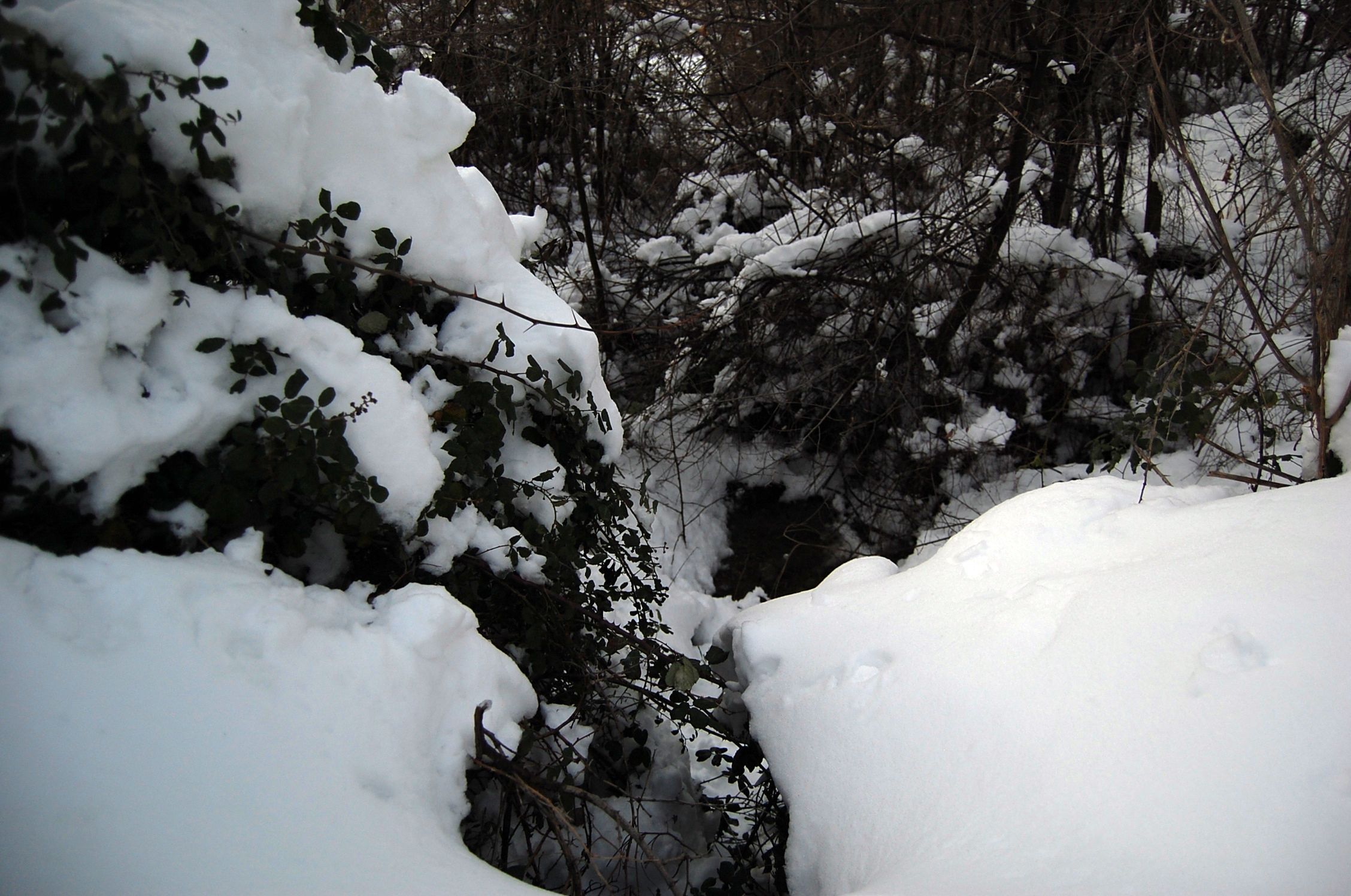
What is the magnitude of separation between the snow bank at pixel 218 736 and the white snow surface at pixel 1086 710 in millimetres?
567

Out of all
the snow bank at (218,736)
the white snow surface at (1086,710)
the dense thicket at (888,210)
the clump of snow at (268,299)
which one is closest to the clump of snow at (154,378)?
the clump of snow at (268,299)

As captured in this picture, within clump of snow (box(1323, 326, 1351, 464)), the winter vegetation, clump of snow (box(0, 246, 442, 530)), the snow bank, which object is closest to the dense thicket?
the winter vegetation

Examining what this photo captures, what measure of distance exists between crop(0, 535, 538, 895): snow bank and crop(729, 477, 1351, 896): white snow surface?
0.57 m

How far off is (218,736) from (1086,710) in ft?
3.59

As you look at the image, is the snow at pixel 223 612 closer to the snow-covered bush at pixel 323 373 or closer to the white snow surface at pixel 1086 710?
the snow-covered bush at pixel 323 373

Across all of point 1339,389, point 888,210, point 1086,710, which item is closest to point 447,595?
point 1086,710

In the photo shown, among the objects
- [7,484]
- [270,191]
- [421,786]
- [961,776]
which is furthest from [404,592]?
[961,776]

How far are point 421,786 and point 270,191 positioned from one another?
34.9 inches

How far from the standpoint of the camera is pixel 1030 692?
1.15m

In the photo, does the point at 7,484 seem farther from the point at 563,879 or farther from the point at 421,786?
the point at 563,879

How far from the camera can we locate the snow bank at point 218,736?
0.76m

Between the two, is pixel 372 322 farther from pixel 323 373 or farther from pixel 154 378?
pixel 154 378

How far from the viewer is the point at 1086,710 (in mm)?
1067

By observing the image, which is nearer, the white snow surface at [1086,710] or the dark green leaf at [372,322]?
the white snow surface at [1086,710]
